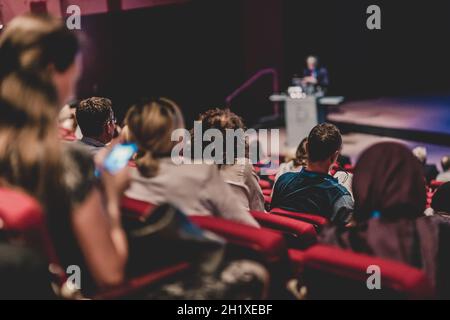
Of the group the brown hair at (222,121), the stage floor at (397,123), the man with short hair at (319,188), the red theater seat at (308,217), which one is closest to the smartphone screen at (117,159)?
the brown hair at (222,121)

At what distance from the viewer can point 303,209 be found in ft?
9.12

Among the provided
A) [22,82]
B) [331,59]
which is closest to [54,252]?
Answer: [22,82]

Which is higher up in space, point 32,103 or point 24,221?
point 32,103

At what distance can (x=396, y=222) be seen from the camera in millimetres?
1779

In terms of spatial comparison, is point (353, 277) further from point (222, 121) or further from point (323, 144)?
point (323, 144)

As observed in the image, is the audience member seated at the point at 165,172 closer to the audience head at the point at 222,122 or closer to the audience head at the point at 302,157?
the audience head at the point at 222,122

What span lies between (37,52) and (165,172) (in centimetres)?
54

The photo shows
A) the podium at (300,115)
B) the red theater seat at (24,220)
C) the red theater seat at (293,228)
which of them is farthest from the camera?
the podium at (300,115)

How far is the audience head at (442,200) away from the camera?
308cm

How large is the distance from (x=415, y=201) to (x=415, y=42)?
11.7 metres

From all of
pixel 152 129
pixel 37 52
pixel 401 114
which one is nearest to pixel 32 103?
pixel 37 52

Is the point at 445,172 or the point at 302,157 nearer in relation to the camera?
the point at 302,157

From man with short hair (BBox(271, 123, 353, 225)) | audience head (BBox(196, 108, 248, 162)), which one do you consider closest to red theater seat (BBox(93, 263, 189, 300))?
audience head (BBox(196, 108, 248, 162))

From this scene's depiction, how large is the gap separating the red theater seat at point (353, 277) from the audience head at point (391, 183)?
0.24 meters
